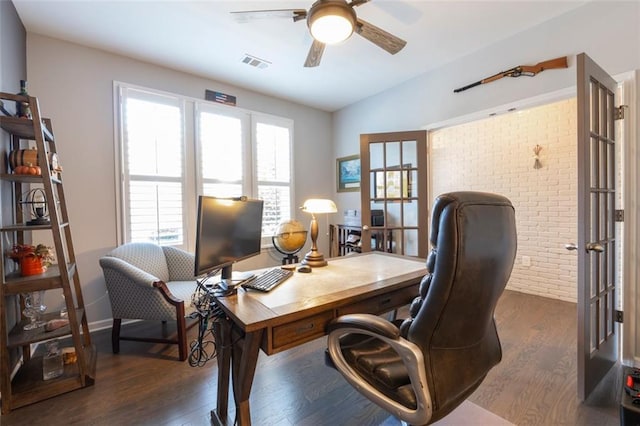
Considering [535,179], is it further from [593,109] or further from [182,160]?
[182,160]

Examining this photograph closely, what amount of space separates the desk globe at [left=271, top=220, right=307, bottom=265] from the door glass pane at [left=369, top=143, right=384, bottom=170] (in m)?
1.28

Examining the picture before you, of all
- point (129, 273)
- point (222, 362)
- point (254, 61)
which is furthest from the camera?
point (254, 61)

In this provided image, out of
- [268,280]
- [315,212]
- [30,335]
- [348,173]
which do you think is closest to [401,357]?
[268,280]

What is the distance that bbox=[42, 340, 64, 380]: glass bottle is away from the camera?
1.90 meters

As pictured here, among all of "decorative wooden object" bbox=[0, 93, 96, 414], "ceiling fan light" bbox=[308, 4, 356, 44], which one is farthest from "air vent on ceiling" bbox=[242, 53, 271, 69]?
"decorative wooden object" bbox=[0, 93, 96, 414]

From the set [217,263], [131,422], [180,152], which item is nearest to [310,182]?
[180,152]

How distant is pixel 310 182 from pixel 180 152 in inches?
76.1

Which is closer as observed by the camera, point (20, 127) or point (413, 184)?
point (20, 127)

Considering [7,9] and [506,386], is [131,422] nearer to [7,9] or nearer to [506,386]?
[506,386]

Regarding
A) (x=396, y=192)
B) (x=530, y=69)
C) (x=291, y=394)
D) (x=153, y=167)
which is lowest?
(x=291, y=394)

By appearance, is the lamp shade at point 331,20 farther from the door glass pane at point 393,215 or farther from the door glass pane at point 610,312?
the door glass pane at point 610,312

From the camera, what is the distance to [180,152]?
3.24m

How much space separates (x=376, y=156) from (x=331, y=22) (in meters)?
2.03

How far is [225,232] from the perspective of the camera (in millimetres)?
1494
